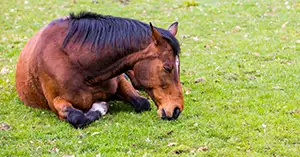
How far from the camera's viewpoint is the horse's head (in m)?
5.41

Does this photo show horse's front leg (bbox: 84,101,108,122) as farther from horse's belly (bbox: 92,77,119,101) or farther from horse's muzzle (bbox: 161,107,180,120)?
horse's muzzle (bbox: 161,107,180,120)

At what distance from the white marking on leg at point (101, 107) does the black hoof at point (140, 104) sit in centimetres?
41

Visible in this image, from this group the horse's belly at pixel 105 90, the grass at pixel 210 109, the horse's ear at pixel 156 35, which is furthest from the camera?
the horse's belly at pixel 105 90

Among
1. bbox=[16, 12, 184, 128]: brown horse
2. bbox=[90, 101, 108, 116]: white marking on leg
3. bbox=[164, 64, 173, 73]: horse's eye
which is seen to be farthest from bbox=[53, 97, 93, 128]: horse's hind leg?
bbox=[164, 64, 173, 73]: horse's eye

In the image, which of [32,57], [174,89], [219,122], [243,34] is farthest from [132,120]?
[243,34]

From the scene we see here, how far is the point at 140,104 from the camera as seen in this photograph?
20.4 ft

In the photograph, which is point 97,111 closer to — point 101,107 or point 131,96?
point 101,107

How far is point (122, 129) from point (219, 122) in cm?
126

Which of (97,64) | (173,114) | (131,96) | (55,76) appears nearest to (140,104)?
(131,96)

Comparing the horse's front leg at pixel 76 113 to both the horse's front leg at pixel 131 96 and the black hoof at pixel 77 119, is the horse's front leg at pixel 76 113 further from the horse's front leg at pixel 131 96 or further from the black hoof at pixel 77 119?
the horse's front leg at pixel 131 96

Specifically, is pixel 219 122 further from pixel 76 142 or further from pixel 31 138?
pixel 31 138

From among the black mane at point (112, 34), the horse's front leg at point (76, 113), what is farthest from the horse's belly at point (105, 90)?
the black mane at point (112, 34)

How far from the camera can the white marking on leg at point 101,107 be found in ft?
19.7

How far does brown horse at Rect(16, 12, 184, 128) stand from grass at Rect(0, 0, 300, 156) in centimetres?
26
